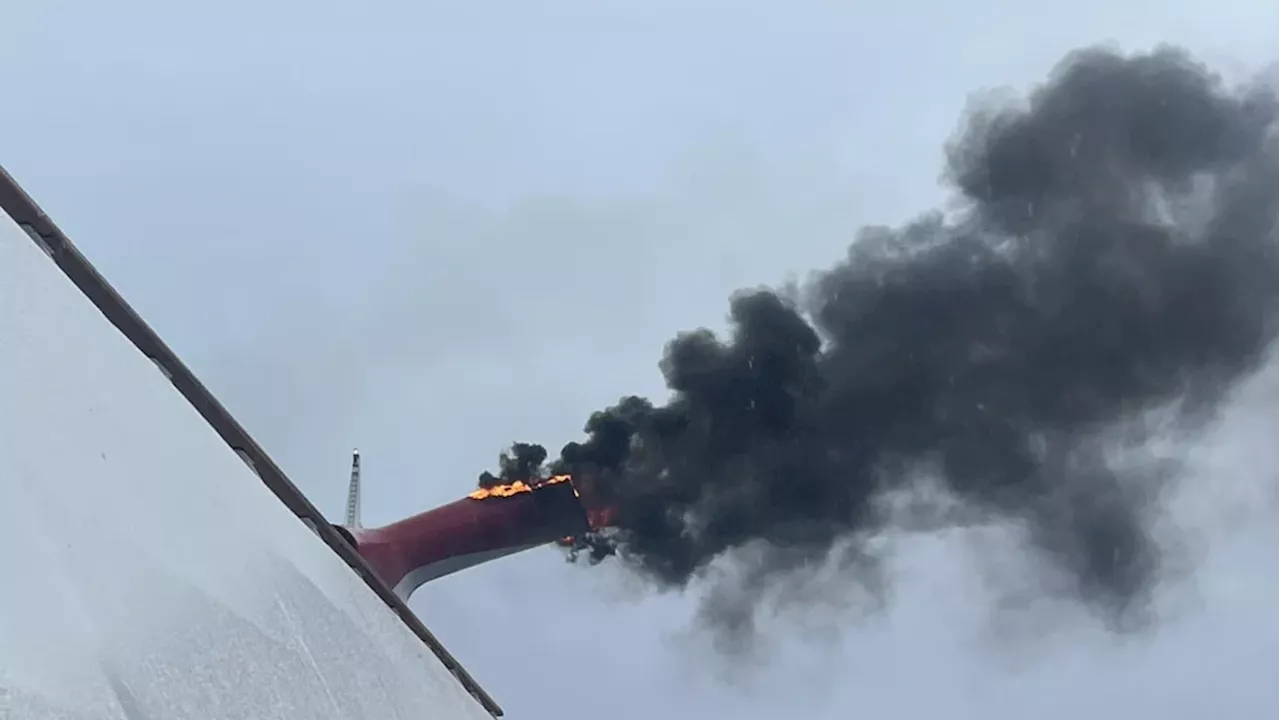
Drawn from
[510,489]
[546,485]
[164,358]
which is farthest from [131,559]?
[546,485]

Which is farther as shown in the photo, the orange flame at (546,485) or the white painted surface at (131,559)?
the orange flame at (546,485)

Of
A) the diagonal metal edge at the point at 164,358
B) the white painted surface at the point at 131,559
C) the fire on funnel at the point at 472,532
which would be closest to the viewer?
the white painted surface at the point at 131,559

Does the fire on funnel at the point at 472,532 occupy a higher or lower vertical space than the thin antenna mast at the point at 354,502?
lower

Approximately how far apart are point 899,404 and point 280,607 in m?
20.4

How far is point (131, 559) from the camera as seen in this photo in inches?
196

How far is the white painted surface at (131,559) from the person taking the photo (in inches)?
162

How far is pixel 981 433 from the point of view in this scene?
2550 centimetres

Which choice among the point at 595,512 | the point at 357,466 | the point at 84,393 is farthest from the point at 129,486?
the point at 357,466

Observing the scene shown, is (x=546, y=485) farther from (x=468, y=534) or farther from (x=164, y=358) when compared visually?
(x=164, y=358)

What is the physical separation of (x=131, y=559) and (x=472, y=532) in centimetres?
1938

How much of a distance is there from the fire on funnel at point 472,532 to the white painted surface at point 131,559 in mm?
15950

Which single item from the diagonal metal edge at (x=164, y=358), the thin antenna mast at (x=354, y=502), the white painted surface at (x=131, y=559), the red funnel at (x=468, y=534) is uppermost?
the thin antenna mast at (x=354, y=502)

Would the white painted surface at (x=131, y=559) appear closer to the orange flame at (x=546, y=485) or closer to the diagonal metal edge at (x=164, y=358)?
the diagonal metal edge at (x=164, y=358)

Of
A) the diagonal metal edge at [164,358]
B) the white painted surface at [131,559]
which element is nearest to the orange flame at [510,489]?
the diagonal metal edge at [164,358]
